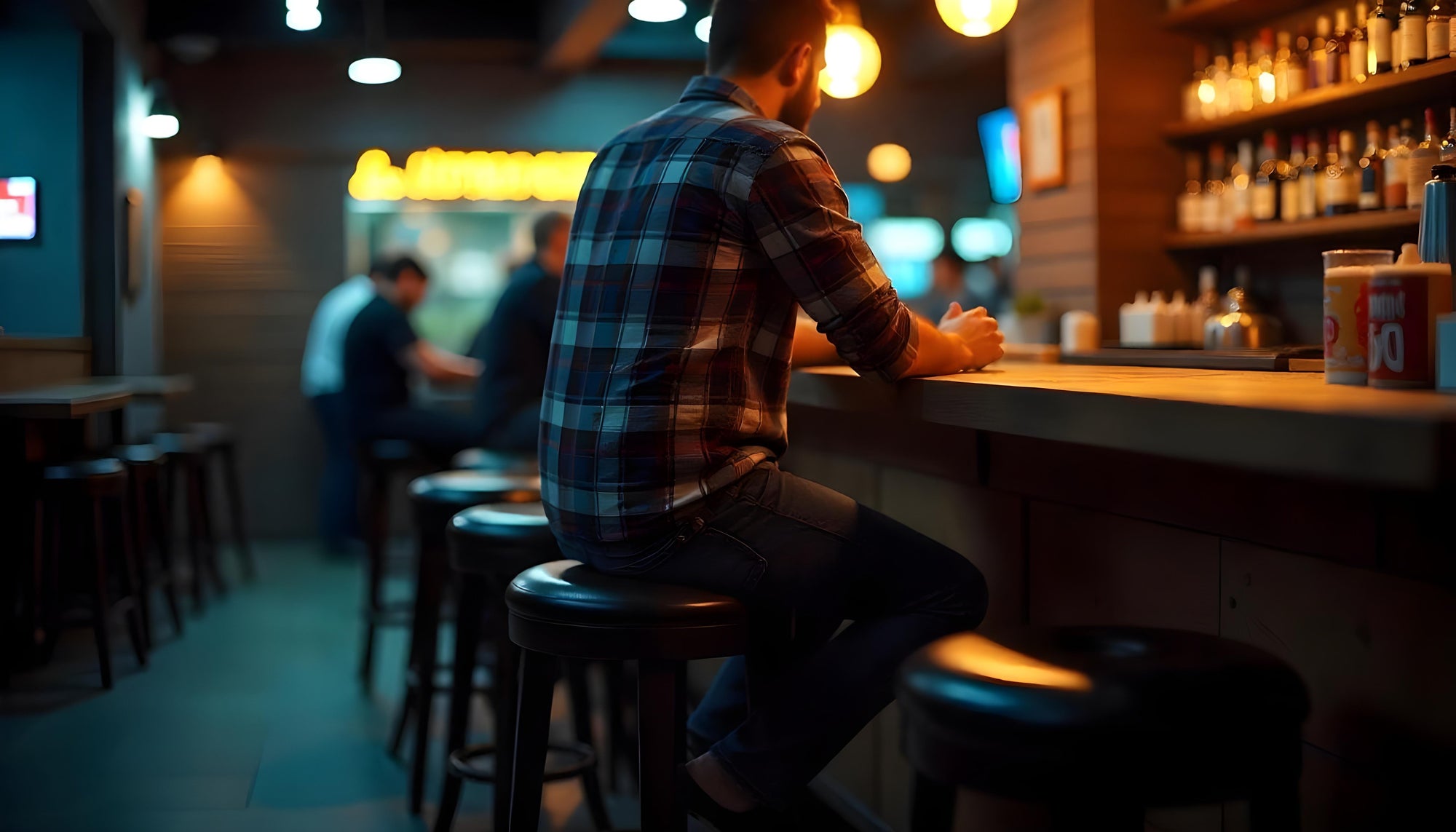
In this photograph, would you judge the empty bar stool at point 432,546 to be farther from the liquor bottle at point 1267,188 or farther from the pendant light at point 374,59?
the pendant light at point 374,59

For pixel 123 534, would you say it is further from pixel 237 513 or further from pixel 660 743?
pixel 660 743

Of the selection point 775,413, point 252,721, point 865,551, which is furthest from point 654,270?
point 252,721

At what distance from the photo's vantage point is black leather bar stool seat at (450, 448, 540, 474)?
3.78m

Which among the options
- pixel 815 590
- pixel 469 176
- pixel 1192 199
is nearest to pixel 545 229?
pixel 1192 199

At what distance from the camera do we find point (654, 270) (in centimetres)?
173

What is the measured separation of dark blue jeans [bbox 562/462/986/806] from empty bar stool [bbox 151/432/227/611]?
465 centimetres

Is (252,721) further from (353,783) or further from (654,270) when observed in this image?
(654,270)

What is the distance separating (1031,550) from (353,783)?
2056mm

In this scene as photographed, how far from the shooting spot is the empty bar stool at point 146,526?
16.4 feet

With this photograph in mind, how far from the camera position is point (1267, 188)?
14.0ft

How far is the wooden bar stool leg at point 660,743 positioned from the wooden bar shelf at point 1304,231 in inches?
101

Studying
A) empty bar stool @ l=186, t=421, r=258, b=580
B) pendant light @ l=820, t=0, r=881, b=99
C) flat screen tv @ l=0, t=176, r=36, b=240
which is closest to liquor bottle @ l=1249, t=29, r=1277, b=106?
pendant light @ l=820, t=0, r=881, b=99

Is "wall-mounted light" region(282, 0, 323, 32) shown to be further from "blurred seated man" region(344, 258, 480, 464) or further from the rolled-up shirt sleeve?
the rolled-up shirt sleeve

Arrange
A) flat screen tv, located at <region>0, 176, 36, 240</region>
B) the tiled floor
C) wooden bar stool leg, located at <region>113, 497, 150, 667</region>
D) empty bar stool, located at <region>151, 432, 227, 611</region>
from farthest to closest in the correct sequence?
flat screen tv, located at <region>0, 176, 36, 240</region> → empty bar stool, located at <region>151, 432, 227, 611</region> → wooden bar stool leg, located at <region>113, 497, 150, 667</region> → the tiled floor
